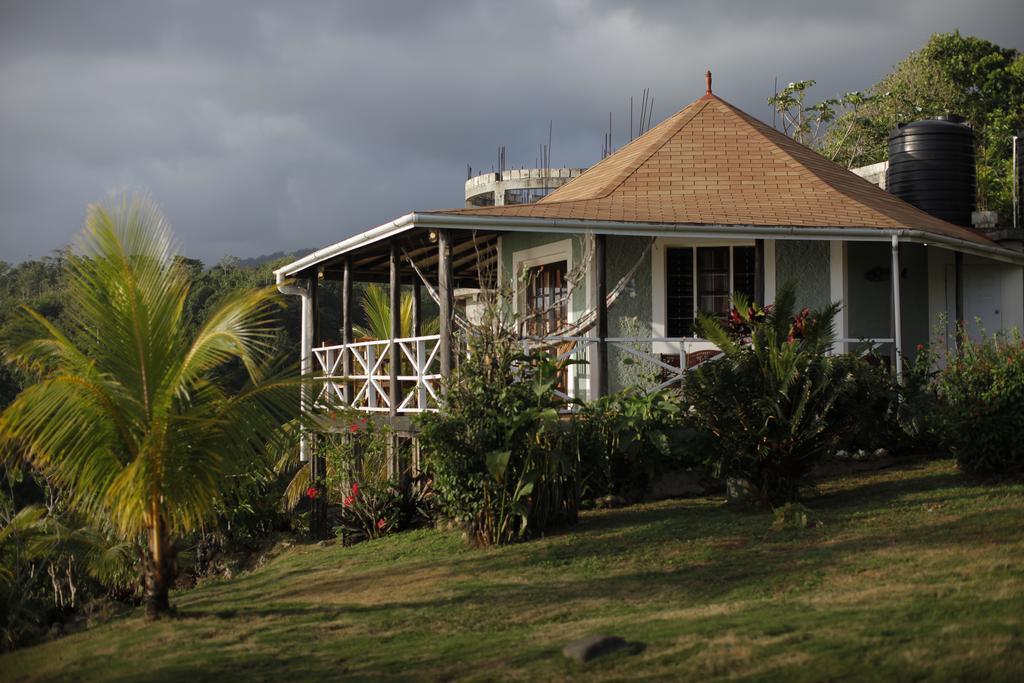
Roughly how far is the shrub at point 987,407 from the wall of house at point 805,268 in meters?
3.52

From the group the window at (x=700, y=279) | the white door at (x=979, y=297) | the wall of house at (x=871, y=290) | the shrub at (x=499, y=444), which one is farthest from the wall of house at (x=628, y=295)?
the white door at (x=979, y=297)

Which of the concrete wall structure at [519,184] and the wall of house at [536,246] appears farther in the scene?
the concrete wall structure at [519,184]

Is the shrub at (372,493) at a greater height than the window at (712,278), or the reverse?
the window at (712,278)

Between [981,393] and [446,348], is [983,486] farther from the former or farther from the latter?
[446,348]

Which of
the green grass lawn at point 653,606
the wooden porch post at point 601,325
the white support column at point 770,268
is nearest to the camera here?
the green grass lawn at point 653,606

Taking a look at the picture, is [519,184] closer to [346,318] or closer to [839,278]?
[346,318]

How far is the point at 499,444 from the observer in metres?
9.30

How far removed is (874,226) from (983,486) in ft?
12.2

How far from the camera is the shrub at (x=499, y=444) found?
9219mm

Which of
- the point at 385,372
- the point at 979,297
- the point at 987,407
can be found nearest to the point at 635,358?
the point at 385,372

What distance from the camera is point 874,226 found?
39.6 feet

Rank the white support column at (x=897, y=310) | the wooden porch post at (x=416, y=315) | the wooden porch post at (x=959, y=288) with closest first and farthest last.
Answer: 1. the white support column at (x=897, y=310)
2. the wooden porch post at (x=959, y=288)
3. the wooden porch post at (x=416, y=315)

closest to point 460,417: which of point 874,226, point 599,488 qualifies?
point 599,488

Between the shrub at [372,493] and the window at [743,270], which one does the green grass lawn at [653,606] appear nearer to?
the shrub at [372,493]
